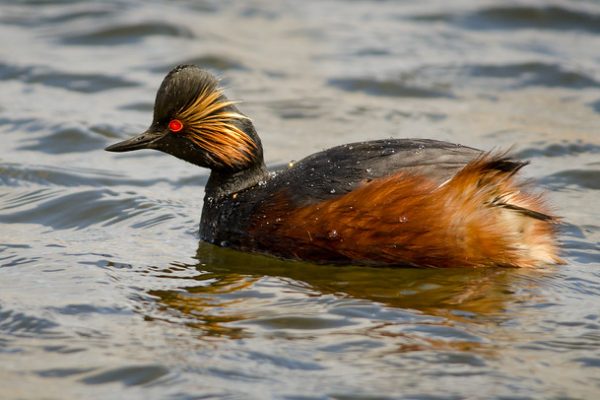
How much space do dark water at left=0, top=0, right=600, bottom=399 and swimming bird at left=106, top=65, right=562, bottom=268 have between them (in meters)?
0.15

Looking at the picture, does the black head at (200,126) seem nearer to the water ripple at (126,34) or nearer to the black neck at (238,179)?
the black neck at (238,179)

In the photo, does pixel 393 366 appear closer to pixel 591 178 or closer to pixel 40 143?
pixel 591 178

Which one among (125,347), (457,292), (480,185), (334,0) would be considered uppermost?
(334,0)

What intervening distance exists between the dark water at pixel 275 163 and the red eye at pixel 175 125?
0.80 m

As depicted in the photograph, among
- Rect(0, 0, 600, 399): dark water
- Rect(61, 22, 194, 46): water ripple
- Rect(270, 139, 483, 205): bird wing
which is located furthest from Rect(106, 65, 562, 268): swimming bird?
Rect(61, 22, 194, 46): water ripple

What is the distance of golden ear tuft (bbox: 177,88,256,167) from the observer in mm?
7422

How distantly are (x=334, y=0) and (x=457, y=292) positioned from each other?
919 cm

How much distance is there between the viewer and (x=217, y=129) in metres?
7.45

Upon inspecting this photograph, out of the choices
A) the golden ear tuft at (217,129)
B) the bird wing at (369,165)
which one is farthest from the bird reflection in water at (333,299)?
the golden ear tuft at (217,129)

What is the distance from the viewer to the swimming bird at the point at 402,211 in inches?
257

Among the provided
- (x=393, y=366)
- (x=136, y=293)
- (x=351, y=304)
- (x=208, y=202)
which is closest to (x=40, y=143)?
(x=208, y=202)

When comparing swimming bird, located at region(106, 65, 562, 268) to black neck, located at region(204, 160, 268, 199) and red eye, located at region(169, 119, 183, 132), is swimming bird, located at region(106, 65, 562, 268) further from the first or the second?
red eye, located at region(169, 119, 183, 132)

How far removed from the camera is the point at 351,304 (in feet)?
20.5

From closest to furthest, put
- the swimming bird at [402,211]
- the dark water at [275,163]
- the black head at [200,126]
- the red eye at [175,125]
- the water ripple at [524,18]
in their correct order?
the dark water at [275,163], the swimming bird at [402,211], the black head at [200,126], the red eye at [175,125], the water ripple at [524,18]
